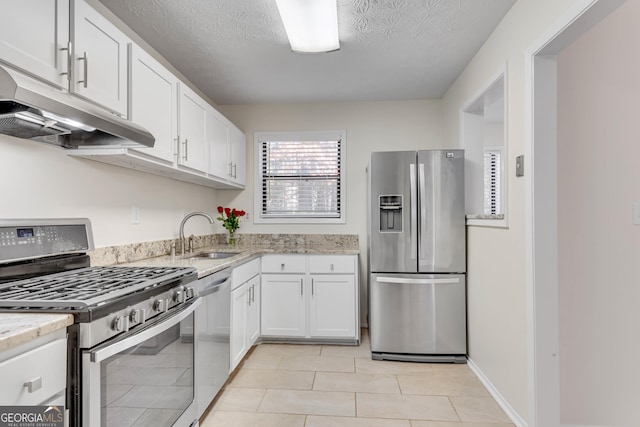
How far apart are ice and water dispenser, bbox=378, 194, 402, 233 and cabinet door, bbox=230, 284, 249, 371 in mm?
1320

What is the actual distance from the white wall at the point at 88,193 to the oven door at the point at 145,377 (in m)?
0.81

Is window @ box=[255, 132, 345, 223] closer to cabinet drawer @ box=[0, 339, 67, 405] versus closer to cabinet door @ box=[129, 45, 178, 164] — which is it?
cabinet door @ box=[129, 45, 178, 164]

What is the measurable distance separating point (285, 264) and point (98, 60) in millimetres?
2229

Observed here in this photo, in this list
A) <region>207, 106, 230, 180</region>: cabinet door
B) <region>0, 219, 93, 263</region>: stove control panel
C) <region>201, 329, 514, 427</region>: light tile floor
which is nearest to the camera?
<region>0, 219, 93, 263</region>: stove control panel

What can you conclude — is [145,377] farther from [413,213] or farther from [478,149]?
[478,149]

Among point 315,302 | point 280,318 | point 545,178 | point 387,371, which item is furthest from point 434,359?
point 545,178

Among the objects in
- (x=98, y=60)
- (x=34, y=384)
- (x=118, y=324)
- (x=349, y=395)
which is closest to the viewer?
(x=34, y=384)

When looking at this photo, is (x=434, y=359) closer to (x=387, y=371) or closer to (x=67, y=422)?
(x=387, y=371)

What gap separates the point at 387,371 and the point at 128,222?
2.24 metres

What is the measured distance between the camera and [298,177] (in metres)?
4.05

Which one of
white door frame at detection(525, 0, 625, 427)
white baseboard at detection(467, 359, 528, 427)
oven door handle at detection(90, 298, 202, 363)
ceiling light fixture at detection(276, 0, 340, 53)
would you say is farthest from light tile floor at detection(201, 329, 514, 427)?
ceiling light fixture at detection(276, 0, 340, 53)

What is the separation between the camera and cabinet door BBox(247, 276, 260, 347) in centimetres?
302

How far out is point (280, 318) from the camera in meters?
3.37

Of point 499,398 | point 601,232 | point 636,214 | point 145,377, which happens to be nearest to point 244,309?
point 145,377
